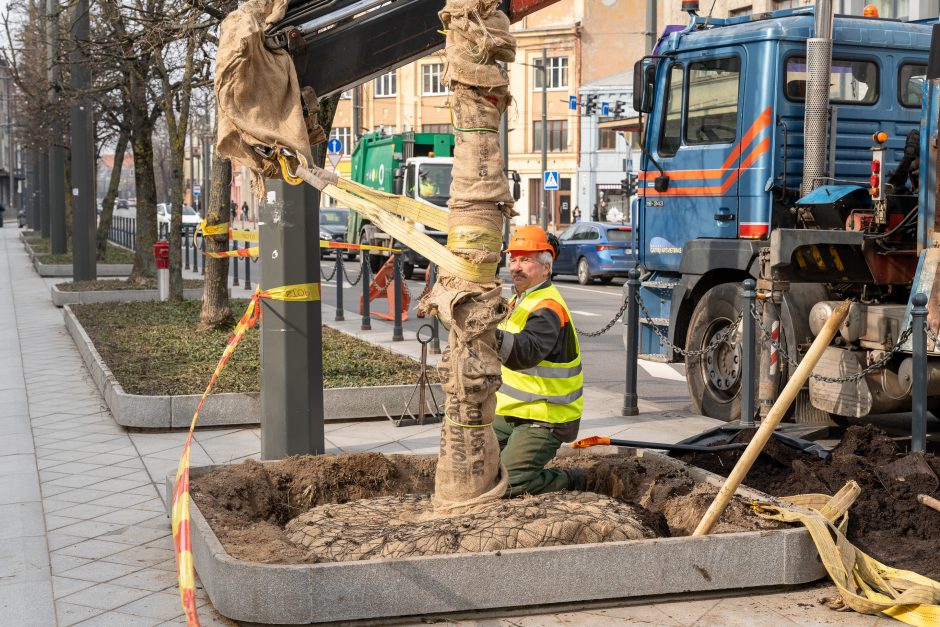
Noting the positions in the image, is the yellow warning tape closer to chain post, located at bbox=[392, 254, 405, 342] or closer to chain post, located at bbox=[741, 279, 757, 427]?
chain post, located at bbox=[741, 279, 757, 427]

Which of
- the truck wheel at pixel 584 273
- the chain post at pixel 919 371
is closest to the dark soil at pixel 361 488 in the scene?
the chain post at pixel 919 371

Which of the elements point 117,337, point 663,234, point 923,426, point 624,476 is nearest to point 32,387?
point 117,337

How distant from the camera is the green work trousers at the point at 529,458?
18.9 ft

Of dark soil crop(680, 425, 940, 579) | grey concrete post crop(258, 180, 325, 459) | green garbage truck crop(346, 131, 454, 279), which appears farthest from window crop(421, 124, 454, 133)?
dark soil crop(680, 425, 940, 579)

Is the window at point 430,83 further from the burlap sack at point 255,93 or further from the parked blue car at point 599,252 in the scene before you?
the burlap sack at point 255,93

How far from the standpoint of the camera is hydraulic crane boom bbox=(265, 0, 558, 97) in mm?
5961

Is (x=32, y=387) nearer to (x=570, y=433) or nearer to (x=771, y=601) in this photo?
(x=570, y=433)

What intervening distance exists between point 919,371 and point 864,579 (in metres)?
2.47

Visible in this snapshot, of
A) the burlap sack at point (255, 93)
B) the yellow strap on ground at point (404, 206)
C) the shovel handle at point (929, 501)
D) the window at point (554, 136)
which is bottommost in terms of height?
the shovel handle at point (929, 501)

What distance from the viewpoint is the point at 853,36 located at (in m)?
9.92

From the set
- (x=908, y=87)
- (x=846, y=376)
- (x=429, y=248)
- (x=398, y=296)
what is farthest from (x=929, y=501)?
(x=398, y=296)

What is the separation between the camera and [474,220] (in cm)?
516

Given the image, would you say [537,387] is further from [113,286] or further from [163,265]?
[113,286]

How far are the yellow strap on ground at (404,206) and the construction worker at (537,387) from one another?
54 centimetres
